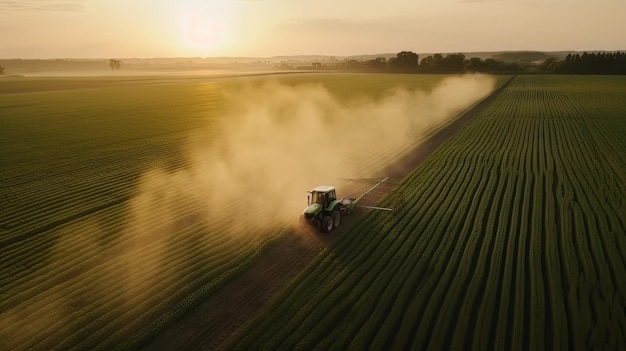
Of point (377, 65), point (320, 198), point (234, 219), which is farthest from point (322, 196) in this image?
point (377, 65)

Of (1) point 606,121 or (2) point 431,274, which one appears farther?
(1) point 606,121

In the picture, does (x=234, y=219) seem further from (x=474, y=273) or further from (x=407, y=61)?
(x=407, y=61)

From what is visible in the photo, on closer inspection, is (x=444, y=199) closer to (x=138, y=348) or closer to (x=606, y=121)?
(x=138, y=348)

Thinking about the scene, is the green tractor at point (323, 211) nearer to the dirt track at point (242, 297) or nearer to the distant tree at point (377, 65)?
the dirt track at point (242, 297)

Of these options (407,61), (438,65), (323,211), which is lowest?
(323,211)

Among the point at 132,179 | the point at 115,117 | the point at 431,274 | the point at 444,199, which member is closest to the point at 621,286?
the point at 431,274

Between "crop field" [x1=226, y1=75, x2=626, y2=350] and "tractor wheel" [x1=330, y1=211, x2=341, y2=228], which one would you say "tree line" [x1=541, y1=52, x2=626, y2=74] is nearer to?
"crop field" [x1=226, y1=75, x2=626, y2=350]

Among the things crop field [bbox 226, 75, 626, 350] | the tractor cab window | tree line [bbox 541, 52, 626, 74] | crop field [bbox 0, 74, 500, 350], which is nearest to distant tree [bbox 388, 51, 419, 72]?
tree line [bbox 541, 52, 626, 74]
